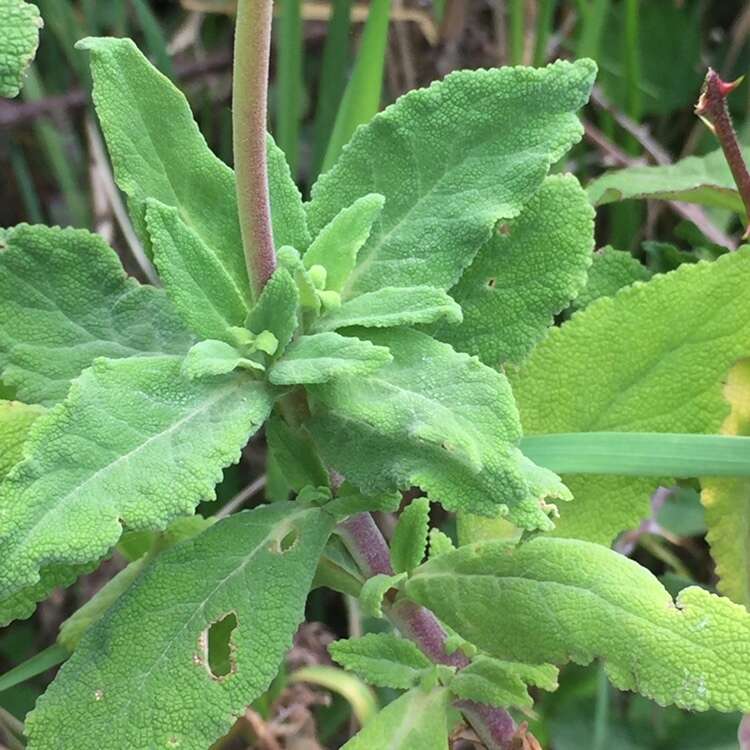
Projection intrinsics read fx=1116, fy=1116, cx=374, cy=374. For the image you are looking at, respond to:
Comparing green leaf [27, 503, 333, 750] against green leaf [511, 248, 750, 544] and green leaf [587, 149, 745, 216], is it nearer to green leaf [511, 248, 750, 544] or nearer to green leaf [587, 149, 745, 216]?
green leaf [511, 248, 750, 544]

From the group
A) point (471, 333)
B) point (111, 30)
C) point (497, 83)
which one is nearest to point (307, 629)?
point (471, 333)

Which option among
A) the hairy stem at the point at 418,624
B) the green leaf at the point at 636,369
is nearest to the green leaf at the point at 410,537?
the hairy stem at the point at 418,624

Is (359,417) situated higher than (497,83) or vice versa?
(497,83)

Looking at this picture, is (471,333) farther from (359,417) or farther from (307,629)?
(307,629)

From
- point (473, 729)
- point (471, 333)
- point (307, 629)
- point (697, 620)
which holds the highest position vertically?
point (471, 333)

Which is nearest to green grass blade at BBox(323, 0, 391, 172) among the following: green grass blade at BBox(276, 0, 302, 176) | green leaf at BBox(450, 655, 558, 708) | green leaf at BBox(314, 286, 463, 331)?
green grass blade at BBox(276, 0, 302, 176)

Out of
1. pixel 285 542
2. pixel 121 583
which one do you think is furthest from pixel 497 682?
pixel 121 583

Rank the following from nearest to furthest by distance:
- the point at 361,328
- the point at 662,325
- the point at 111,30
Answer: the point at 361,328, the point at 662,325, the point at 111,30
